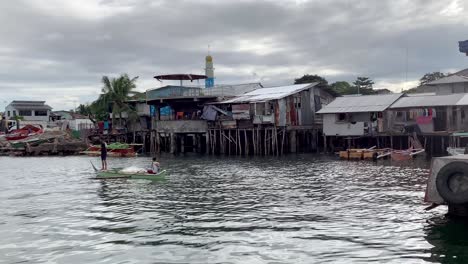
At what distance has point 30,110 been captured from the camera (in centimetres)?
8094

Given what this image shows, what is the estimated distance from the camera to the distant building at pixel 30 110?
8081 centimetres

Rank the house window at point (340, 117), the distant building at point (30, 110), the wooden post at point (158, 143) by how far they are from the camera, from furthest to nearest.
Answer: the distant building at point (30, 110)
the wooden post at point (158, 143)
the house window at point (340, 117)

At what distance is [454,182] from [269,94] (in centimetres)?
3377

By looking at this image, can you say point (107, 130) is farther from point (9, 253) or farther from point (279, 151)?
point (9, 253)

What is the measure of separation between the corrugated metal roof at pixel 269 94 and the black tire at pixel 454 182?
29.9 metres

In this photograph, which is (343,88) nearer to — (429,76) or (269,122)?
(429,76)

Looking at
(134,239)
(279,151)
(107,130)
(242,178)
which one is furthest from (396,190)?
(107,130)

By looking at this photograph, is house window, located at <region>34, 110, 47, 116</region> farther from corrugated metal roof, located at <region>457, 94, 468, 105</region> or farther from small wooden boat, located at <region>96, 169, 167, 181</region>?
corrugated metal roof, located at <region>457, 94, 468, 105</region>

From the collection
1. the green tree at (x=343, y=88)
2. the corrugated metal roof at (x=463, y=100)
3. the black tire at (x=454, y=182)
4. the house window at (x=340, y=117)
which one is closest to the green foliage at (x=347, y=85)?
the green tree at (x=343, y=88)

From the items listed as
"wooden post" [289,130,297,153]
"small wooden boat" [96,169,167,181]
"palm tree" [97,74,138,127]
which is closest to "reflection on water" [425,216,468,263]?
"small wooden boat" [96,169,167,181]

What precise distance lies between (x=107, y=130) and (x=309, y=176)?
3902cm

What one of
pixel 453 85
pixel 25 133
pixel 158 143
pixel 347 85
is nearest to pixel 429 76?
pixel 347 85

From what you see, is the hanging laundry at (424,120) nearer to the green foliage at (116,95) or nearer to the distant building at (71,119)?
the green foliage at (116,95)

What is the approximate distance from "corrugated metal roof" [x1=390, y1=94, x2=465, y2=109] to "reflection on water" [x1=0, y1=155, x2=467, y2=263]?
1493 centimetres
